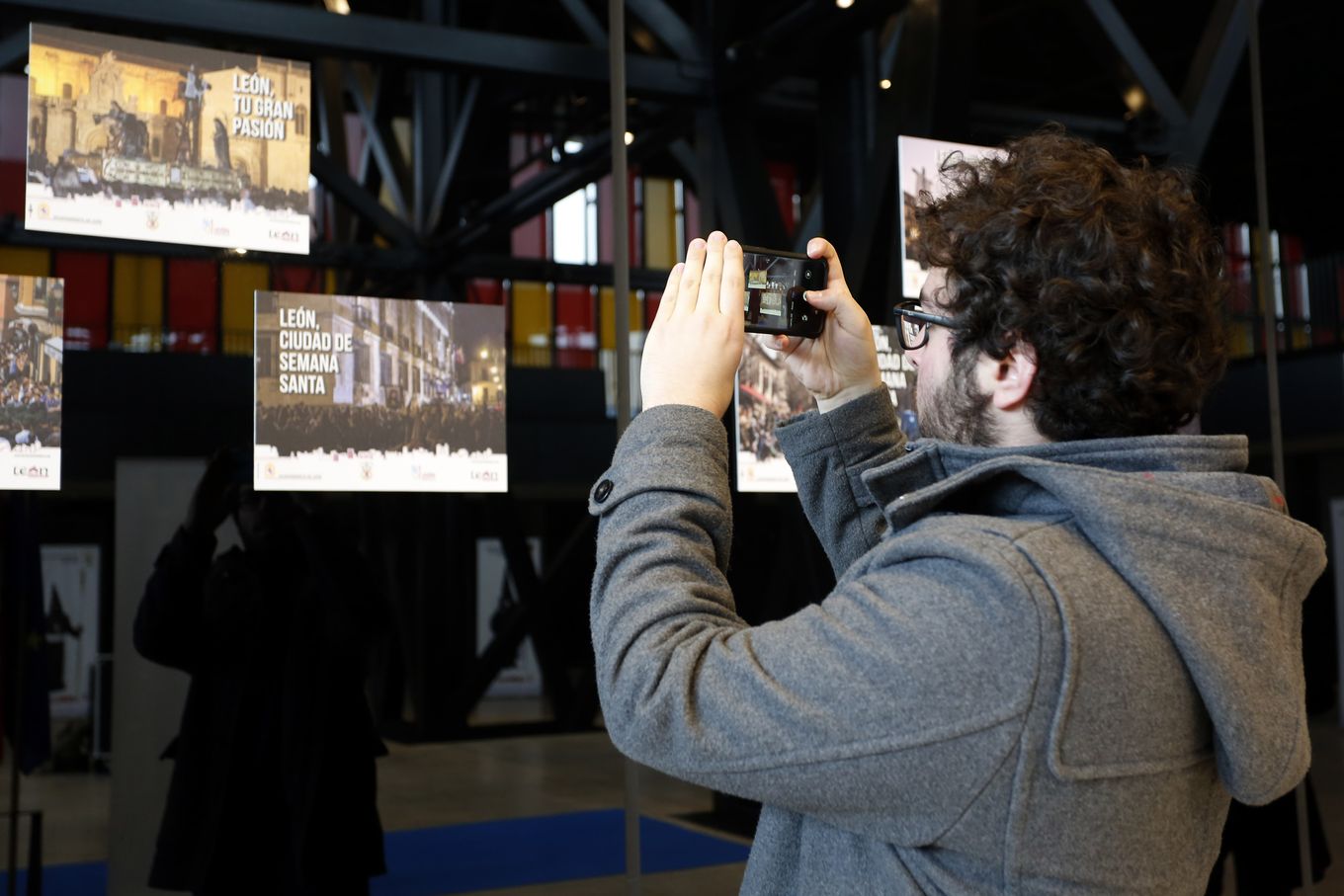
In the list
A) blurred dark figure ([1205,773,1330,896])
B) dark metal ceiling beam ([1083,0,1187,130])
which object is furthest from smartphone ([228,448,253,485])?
dark metal ceiling beam ([1083,0,1187,130])

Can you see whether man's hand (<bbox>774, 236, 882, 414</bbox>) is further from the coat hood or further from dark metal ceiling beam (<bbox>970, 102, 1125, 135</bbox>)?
dark metal ceiling beam (<bbox>970, 102, 1125, 135</bbox>)

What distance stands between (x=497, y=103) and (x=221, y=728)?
146 cm

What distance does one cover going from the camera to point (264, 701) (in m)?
2.30

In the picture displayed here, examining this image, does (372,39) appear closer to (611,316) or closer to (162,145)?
(162,145)

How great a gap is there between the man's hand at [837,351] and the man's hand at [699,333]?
245mm

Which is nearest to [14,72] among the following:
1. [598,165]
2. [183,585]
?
[183,585]

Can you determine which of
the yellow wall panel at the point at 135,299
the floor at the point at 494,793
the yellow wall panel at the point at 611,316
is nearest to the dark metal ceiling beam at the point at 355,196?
the yellow wall panel at the point at 135,299

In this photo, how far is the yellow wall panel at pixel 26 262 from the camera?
85.0 inches

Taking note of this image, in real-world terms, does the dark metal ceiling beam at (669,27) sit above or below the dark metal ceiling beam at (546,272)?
above

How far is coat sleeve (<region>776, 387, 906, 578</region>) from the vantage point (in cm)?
138

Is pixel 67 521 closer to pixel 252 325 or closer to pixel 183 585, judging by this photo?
pixel 183 585

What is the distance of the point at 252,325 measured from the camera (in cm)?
229

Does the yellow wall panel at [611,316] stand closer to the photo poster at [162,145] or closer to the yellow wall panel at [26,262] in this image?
the photo poster at [162,145]

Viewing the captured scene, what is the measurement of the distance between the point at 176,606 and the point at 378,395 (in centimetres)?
52
